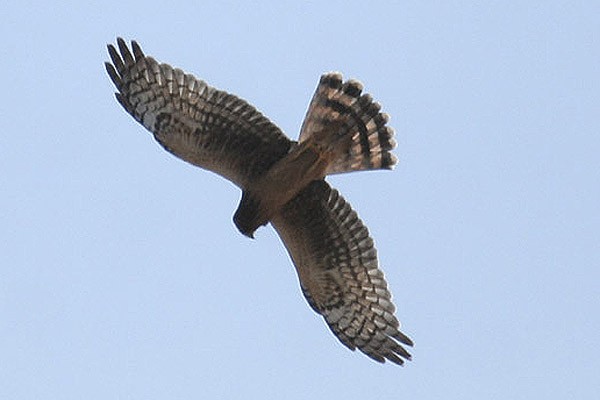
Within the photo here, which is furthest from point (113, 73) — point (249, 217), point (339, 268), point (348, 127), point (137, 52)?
point (339, 268)

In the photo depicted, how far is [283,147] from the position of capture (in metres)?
15.1

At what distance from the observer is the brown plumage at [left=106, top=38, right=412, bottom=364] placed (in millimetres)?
15039

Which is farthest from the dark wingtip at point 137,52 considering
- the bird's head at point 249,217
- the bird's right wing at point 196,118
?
the bird's head at point 249,217

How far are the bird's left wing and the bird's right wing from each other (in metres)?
0.63

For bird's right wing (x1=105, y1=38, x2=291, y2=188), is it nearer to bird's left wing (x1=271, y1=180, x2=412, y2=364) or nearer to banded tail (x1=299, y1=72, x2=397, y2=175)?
banded tail (x1=299, y1=72, x2=397, y2=175)

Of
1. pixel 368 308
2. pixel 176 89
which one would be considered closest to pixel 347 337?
pixel 368 308

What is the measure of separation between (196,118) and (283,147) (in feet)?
2.70

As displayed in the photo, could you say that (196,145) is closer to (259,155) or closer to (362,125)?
(259,155)

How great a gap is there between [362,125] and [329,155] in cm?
45

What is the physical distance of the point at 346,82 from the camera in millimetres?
15227

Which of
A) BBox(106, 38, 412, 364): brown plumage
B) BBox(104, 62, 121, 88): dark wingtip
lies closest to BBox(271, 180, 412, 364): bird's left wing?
BBox(106, 38, 412, 364): brown plumage

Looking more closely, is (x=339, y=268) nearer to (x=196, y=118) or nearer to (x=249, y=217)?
(x=249, y=217)

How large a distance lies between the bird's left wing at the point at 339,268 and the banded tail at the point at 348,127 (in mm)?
373

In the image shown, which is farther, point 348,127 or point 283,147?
point 348,127
